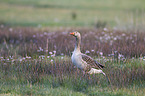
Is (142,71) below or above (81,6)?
below

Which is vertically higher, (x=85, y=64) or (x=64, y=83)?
(x=85, y=64)

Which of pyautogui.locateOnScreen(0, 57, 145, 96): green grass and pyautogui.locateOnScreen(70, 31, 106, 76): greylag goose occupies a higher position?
pyautogui.locateOnScreen(70, 31, 106, 76): greylag goose

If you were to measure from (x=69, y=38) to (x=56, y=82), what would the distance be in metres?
5.75

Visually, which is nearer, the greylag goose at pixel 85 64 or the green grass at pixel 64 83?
the green grass at pixel 64 83

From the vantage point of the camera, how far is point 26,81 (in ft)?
19.9

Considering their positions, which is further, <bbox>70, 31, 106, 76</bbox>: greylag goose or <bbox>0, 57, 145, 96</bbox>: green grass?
<bbox>70, 31, 106, 76</bbox>: greylag goose

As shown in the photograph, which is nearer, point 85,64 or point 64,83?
point 64,83

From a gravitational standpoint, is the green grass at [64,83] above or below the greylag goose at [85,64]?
below

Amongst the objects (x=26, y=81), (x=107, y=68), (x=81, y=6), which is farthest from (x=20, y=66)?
(x=81, y=6)

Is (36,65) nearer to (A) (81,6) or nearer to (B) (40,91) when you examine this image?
(B) (40,91)

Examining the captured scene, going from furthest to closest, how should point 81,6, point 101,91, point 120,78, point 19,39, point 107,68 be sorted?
point 81,6
point 19,39
point 107,68
point 120,78
point 101,91

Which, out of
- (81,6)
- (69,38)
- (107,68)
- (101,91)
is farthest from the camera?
(81,6)

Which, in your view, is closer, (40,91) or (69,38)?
(40,91)

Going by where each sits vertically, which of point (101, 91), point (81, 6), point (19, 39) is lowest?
→ point (101, 91)
